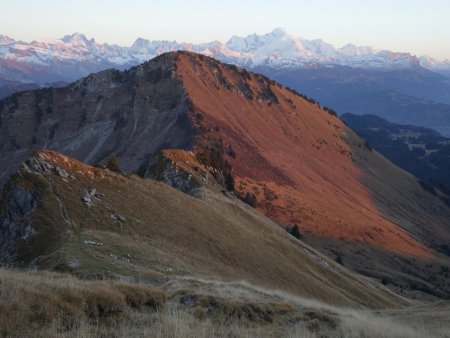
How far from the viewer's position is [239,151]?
6166 inches

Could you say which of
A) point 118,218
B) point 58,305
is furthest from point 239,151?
point 58,305

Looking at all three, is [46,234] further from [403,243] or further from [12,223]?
[403,243]

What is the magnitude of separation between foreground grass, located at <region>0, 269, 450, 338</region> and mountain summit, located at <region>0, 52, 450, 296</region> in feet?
268

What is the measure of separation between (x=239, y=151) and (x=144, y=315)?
142824 millimetres

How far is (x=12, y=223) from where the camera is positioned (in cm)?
4150

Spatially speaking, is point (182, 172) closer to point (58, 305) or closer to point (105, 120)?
point (58, 305)

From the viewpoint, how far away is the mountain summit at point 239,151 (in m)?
132

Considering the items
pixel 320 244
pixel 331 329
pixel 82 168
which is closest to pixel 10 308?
pixel 331 329

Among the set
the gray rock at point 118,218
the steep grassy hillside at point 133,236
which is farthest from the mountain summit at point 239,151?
the gray rock at point 118,218

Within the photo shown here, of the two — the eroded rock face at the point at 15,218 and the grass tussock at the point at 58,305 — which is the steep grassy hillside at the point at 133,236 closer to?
the eroded rock face at the point at 15,218

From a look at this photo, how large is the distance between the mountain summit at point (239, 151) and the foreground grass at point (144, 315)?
268 ft

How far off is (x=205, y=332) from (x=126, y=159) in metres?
142

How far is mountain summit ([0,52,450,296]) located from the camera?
132125mm

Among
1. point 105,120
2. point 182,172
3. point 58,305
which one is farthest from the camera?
point 105,120
